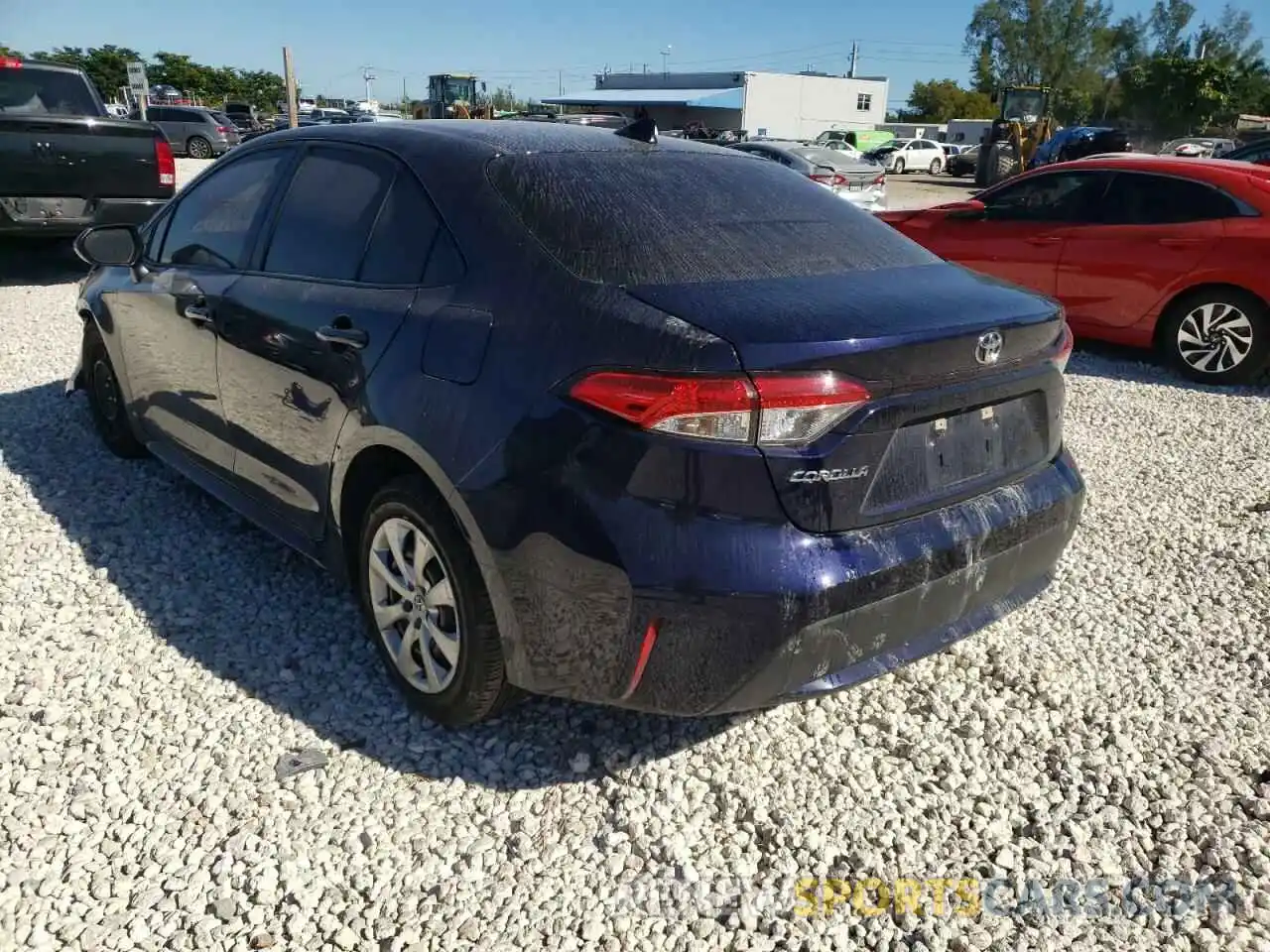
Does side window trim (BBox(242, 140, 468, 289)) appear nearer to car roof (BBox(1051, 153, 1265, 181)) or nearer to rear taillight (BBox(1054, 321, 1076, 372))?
rear taillight (BBox(1054, 321, 1076, 372))

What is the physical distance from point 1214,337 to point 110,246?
6606 millimetres

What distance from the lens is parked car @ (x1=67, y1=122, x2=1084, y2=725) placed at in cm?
205

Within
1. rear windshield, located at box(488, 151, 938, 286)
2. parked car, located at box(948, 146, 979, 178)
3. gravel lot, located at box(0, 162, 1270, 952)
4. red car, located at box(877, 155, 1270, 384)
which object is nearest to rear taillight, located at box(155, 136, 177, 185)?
gravel lot, located at box(0, 162, 1270, 952)

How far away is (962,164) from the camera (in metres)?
37.8

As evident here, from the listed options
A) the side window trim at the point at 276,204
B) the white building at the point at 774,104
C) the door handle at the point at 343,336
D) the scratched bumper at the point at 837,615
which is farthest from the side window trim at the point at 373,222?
the white building at the point at 774,104

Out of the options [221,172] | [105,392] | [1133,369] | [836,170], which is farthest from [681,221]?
[836,170]

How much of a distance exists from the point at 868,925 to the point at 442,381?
5.22 feet

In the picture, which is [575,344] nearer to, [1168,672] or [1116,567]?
[1168,672]

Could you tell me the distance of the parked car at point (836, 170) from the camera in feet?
50.9

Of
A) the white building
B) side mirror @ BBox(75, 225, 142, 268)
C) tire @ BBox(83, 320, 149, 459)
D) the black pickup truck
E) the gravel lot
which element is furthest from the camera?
the white building

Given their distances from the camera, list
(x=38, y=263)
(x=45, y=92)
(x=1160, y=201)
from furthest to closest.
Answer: (x=38, y=263) < (x=45, y=92) < (x=1160, y=201)

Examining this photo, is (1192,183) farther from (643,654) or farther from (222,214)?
(643,654)

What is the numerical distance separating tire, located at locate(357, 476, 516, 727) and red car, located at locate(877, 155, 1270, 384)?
4.77 meters

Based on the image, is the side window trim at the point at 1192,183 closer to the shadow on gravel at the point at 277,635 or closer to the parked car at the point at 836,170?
the shadow on gravel at the point at 277,635
